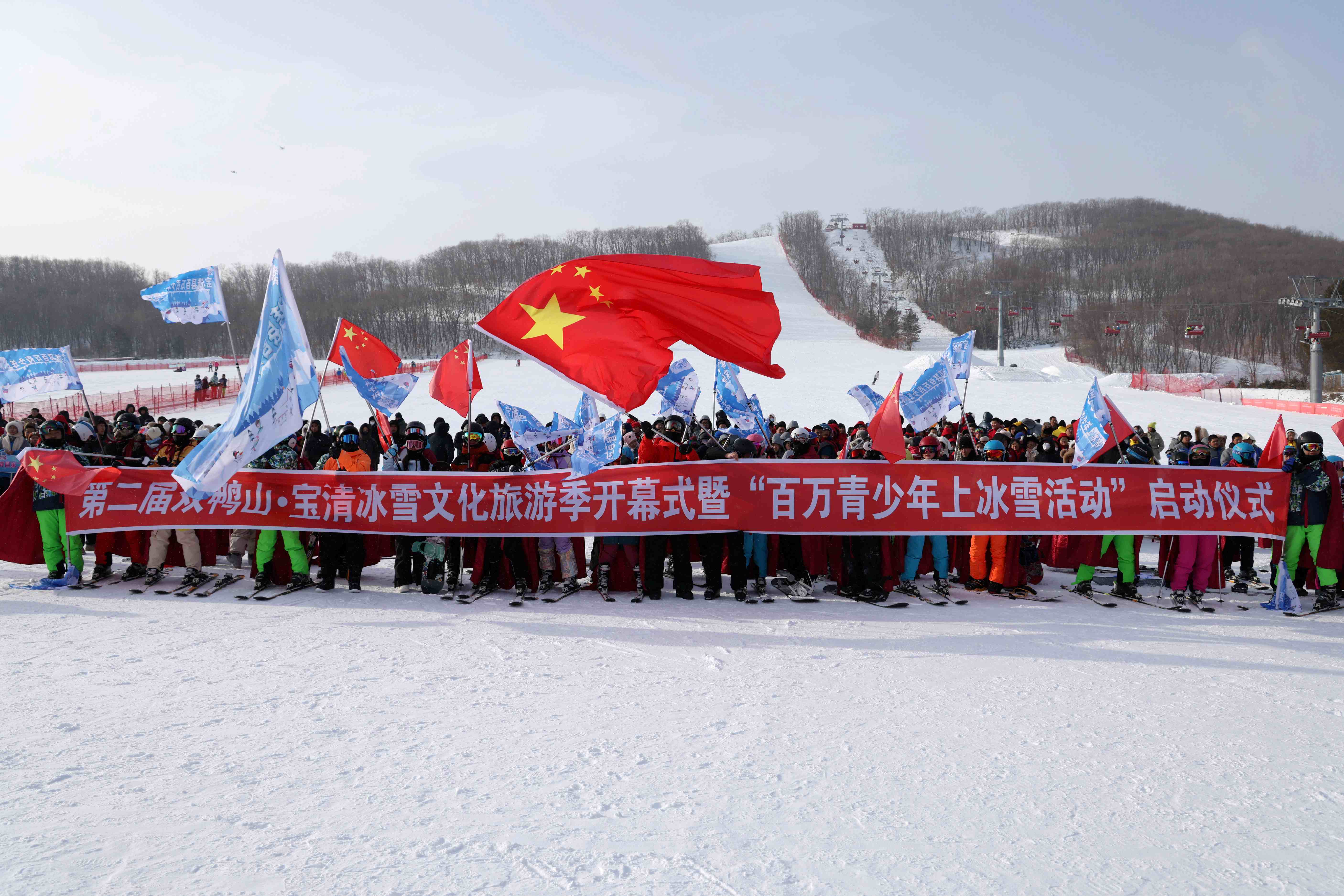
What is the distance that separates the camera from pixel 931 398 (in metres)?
8.31

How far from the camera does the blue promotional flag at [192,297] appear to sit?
1133 cm

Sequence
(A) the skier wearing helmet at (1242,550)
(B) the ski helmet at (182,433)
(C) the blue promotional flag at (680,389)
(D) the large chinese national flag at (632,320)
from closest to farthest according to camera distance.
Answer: (D) the large chinese national flag at (632,320), (A) the skier wearing helmet at (1242,550), (B) the ski helmet at (182,433), (C) the blue promotional flag at (680,389)

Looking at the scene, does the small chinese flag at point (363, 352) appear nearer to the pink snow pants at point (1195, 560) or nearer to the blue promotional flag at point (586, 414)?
the blue promotional flag at point (586, 414)

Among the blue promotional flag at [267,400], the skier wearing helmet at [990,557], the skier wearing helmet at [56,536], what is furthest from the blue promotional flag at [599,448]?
the skier wearing helmet at [56,536]

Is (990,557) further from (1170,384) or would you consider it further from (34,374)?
(1170,384)

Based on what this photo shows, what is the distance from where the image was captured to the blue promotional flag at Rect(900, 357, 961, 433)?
827cm

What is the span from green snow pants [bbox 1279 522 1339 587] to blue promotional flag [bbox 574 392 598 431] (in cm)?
504

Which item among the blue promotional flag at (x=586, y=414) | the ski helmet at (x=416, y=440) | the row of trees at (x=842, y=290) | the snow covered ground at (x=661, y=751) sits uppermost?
the row of trees at (x=842, y=290)

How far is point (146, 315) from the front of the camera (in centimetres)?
8644

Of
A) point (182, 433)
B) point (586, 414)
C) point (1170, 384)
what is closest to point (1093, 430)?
point (586, 414)

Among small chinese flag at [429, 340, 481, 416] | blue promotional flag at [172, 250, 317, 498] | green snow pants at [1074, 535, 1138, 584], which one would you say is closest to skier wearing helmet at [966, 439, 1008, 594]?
green snow pants at [1074, 535, 1138, 584]

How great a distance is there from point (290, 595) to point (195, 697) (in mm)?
2508

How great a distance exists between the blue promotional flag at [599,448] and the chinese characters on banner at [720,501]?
1.76 ft

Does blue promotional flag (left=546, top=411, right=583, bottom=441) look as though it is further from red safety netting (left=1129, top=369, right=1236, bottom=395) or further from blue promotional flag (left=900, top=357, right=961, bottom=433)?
red safety netting (left=1129, top=369, right=1236, bottom=395)
